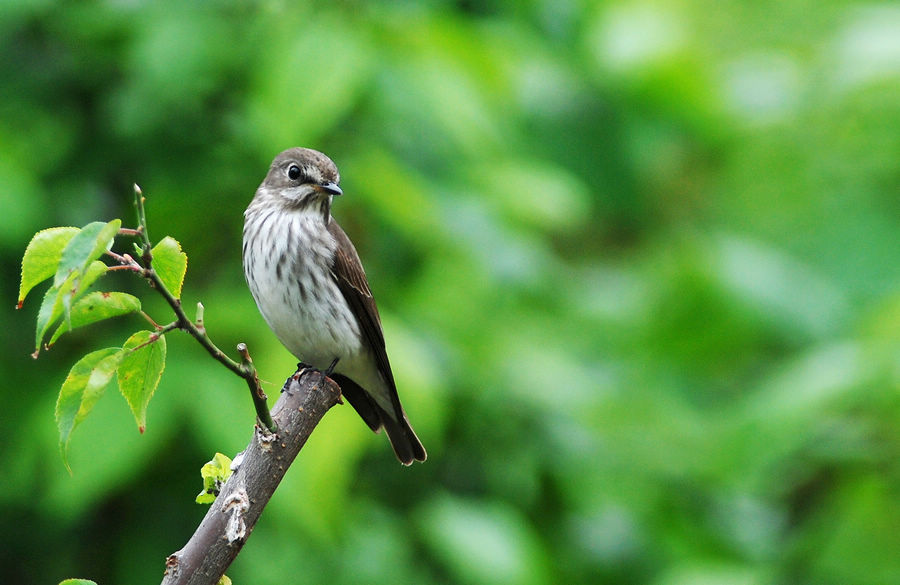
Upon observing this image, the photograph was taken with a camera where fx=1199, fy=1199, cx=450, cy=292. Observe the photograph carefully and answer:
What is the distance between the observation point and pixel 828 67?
698cm

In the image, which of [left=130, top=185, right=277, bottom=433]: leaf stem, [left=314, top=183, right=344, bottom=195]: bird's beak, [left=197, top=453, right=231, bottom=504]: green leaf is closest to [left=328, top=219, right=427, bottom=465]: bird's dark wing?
[left=314, top=183, right=344, bottom=195]: bird's beak

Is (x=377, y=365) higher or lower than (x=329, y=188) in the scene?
lower

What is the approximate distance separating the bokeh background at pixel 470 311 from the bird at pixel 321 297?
11 centimetres

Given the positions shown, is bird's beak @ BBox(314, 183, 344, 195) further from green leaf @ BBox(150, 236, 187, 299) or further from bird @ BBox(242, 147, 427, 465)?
green leaf @ BBox(150, 236, 187, 299)

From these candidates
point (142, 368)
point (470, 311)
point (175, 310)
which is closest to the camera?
point (175, 310)

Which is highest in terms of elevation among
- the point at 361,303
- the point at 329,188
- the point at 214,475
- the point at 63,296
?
the point at 329,188

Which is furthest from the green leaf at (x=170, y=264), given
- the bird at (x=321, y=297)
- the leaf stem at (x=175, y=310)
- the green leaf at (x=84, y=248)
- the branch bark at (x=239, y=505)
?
the bird at (x=321, y=297)

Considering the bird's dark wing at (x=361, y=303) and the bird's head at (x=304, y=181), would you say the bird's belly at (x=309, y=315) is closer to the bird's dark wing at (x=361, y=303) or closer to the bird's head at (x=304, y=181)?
the bird's dark wing at (x=361, y=303)

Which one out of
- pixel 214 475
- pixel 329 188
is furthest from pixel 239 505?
pixel 329 188

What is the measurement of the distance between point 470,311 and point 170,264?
12.1 ft

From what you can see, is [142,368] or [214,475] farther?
[214,475]

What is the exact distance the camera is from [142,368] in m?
1.72

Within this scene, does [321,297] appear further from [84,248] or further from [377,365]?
[84,248]

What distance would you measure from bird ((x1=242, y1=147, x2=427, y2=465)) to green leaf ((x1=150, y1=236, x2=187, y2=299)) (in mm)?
2077
